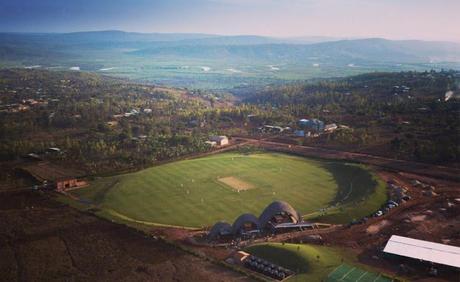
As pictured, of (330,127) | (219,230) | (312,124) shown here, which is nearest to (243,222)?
(219,230)

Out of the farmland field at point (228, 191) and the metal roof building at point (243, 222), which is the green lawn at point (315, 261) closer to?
the metal roof building at point (243, 222)

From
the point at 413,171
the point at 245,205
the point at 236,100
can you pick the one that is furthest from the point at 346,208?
the point at 236,100

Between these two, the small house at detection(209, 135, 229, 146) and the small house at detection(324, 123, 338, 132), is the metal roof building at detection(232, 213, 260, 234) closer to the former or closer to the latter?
the small house at detection(209, 135, 229, 146)

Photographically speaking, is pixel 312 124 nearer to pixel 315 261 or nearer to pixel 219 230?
pixel 219 230

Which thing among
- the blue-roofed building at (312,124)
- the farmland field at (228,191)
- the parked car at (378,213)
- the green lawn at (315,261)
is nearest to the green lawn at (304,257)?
the green lawn at (315,261)

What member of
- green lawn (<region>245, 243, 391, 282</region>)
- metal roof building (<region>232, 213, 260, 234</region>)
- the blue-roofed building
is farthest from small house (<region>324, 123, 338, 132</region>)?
green lawn (<region>245, 243, 391, 282</region>)
